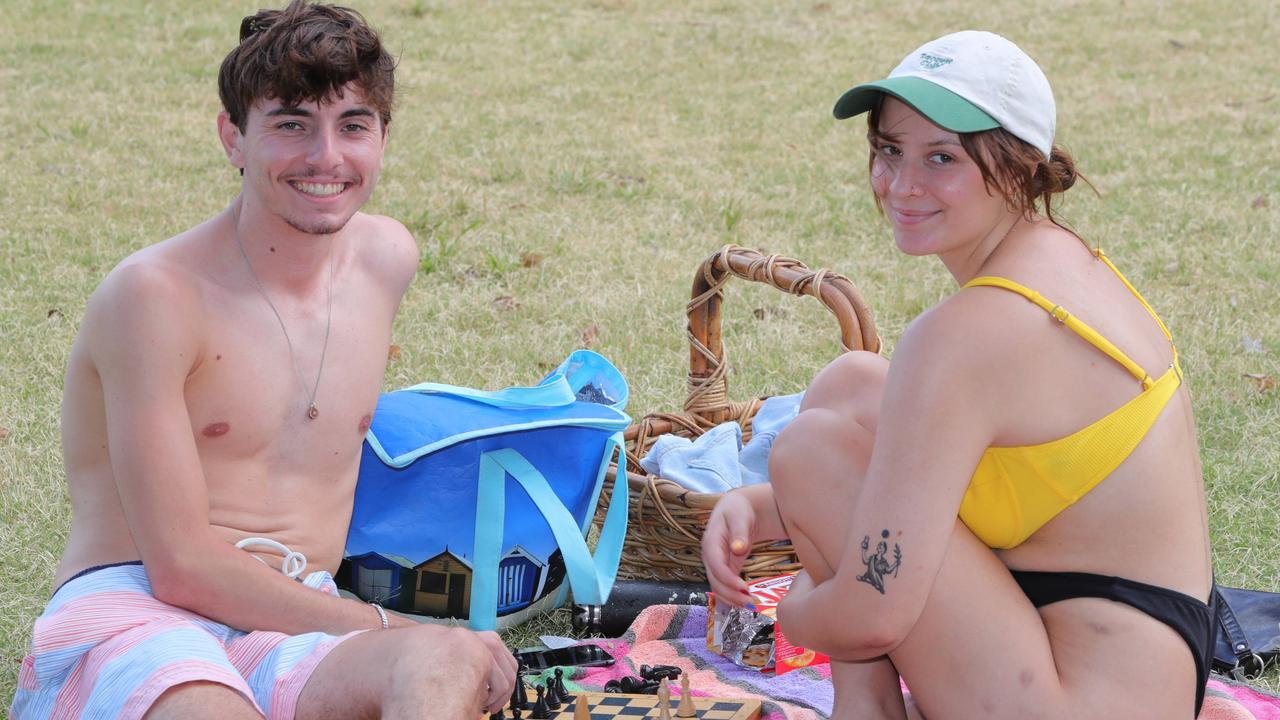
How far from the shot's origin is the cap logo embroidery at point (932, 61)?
2.53m

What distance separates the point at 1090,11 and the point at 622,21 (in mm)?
4466

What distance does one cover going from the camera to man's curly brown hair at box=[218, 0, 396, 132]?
3018mm

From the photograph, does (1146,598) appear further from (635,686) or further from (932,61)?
(635,686)

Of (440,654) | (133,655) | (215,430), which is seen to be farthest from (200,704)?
(215,430)

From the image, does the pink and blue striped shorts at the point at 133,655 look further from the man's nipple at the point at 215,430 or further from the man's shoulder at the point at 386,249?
the man's shoulder at the point at 386,249

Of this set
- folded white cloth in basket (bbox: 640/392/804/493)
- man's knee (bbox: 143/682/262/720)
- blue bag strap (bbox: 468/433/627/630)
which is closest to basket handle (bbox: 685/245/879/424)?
folded white cloth in basket (bbox: 640/392/804/493)

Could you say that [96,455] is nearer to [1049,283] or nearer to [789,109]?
[1049,283]

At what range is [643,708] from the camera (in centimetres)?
312

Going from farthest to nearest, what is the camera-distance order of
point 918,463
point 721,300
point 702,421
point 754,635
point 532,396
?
point 702,421, point 721,300, point 532,396, point 754,635, point 918,463

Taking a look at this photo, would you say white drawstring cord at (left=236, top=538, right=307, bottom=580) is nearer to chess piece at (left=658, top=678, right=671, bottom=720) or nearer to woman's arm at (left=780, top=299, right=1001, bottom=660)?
chess piece at (left=658, top=678, right=671, bottom=720)

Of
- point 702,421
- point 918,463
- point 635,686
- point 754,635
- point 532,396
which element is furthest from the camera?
point 702,421

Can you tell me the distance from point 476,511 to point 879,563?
1.47m

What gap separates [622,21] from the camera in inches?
490

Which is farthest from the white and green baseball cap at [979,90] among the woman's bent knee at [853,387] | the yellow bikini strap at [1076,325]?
the woman's bent knee at [853,387]
